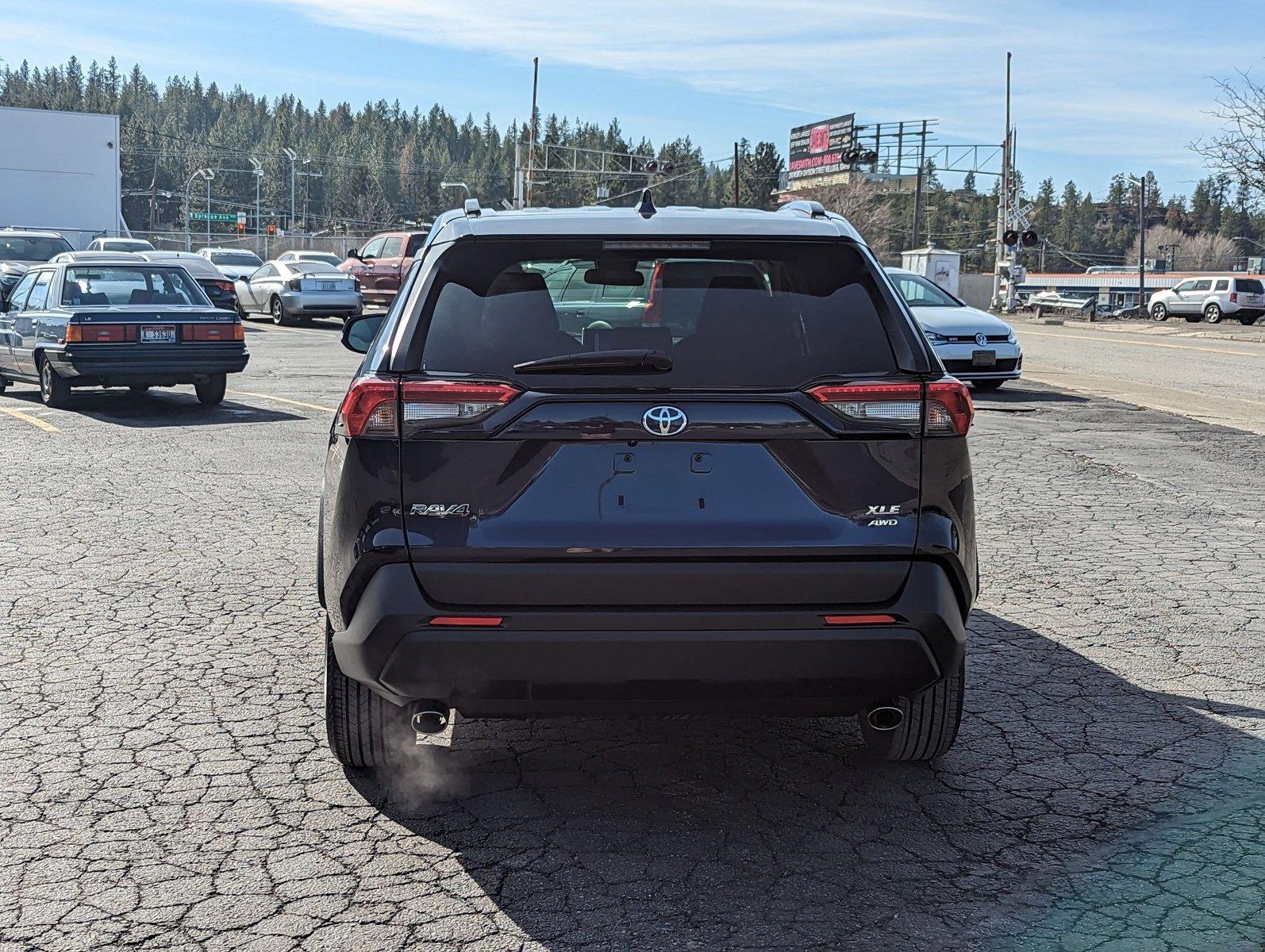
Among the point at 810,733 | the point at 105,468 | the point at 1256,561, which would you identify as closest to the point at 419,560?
the point at 810,733

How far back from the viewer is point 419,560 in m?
3.60

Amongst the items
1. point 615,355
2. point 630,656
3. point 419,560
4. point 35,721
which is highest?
point 615,355

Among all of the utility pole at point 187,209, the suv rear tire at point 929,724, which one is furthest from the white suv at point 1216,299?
the suv rear tire at point 929,724

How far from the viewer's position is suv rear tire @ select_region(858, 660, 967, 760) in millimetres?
4203

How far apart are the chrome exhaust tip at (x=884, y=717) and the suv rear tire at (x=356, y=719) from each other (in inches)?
53.5

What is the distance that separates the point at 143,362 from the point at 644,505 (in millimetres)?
12114

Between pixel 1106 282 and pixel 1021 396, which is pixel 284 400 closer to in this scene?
pixel 1021 396

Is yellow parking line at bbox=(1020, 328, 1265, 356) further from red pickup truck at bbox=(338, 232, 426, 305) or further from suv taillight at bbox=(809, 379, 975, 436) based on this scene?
suv taillight at bbox=(809, 379, 975, 436)

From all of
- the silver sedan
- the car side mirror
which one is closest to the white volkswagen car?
the car side mirror

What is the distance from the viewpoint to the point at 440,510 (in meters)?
3.59

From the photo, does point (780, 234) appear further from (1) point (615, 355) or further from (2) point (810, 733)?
(2) point (810, 733)

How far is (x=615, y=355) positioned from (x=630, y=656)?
788mm

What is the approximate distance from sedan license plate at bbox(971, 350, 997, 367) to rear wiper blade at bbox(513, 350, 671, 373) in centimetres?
1509

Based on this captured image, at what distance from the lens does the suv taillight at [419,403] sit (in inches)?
141
